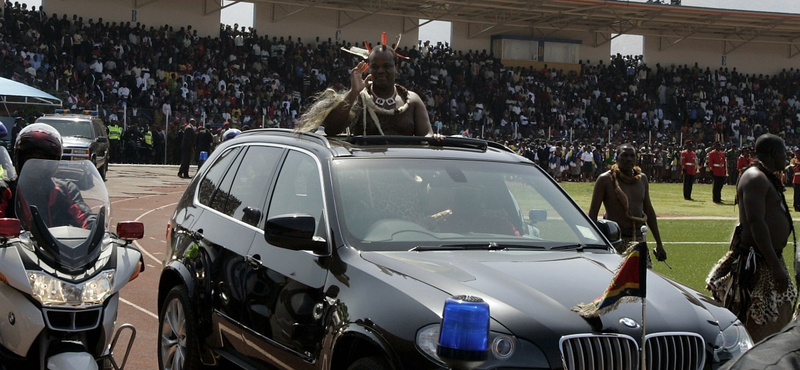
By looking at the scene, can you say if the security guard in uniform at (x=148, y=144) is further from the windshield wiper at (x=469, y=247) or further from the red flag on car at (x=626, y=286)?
the red flag on car at (x=626, y=286)

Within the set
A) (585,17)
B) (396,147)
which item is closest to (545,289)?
(396,147)

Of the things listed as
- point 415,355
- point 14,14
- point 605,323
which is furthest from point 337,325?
point 14,14

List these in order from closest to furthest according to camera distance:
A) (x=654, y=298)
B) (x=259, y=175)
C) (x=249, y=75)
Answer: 1. (x=654, y=298)
2. (x=259, y=175)
3. (x=249, y=75)

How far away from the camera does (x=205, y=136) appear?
3145 centimetres

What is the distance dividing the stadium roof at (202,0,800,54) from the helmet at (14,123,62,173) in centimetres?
4217

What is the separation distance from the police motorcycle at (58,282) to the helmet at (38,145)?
329 millimetres

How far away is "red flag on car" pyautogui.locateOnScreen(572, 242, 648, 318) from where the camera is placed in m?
3.74

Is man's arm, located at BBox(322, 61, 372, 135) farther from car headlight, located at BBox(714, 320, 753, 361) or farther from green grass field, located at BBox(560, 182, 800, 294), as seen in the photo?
green grass field, located at BBox(560, 182, 800, 294)

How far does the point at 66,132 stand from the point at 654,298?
22884mm

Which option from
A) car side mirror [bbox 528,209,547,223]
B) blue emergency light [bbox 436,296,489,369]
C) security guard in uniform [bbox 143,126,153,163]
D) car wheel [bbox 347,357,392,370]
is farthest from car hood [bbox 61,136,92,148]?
blue emergency light [bbox 436,296,489,369]

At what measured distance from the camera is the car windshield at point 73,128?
25.2 m

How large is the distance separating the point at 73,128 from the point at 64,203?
818 inches

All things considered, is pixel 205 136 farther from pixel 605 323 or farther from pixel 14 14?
pixel 605 323

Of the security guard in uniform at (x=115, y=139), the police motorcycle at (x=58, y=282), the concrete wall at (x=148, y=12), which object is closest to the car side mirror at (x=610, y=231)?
the police motorcycle at (x=58, y=282)
